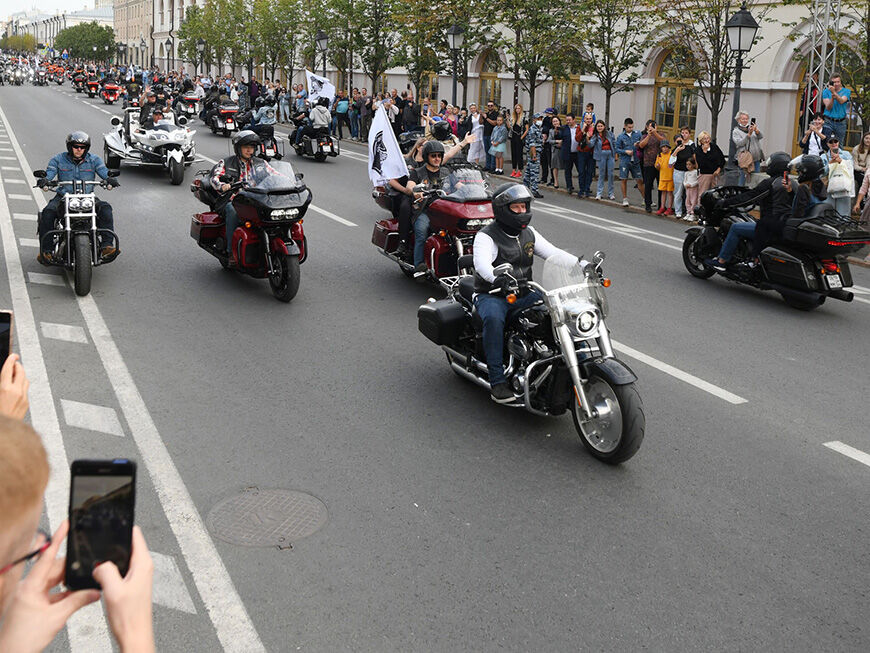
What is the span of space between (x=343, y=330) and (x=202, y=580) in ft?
16.1

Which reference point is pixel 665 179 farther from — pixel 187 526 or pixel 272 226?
pixel 187 526

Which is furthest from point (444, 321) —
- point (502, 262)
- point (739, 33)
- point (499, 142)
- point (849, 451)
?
point (499, 142)

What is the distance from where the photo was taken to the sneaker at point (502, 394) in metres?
6.96

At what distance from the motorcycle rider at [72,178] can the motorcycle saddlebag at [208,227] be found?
40.7 inches

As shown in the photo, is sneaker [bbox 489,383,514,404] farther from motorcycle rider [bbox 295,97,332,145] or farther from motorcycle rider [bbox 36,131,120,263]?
motorcycle rider [bbox 295,97,332,145]

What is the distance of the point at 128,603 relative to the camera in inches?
72.8

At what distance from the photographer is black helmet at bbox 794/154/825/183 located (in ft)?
36.0

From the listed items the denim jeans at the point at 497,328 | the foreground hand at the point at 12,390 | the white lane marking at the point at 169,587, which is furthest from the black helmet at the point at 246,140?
the foreground hand at the point at 12,390

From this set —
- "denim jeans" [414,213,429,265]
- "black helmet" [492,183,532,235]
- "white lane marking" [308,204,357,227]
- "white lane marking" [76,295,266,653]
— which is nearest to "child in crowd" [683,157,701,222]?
"white lane marking" [308,204,357,227]

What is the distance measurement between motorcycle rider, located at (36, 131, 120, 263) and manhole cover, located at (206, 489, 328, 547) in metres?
6.08

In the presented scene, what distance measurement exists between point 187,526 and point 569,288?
9.28 feet

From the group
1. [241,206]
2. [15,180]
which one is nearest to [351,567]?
[241,206]

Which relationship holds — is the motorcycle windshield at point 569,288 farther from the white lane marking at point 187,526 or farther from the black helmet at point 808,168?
the black helmet at point 808,168

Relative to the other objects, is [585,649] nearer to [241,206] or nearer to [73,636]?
[73,636]
